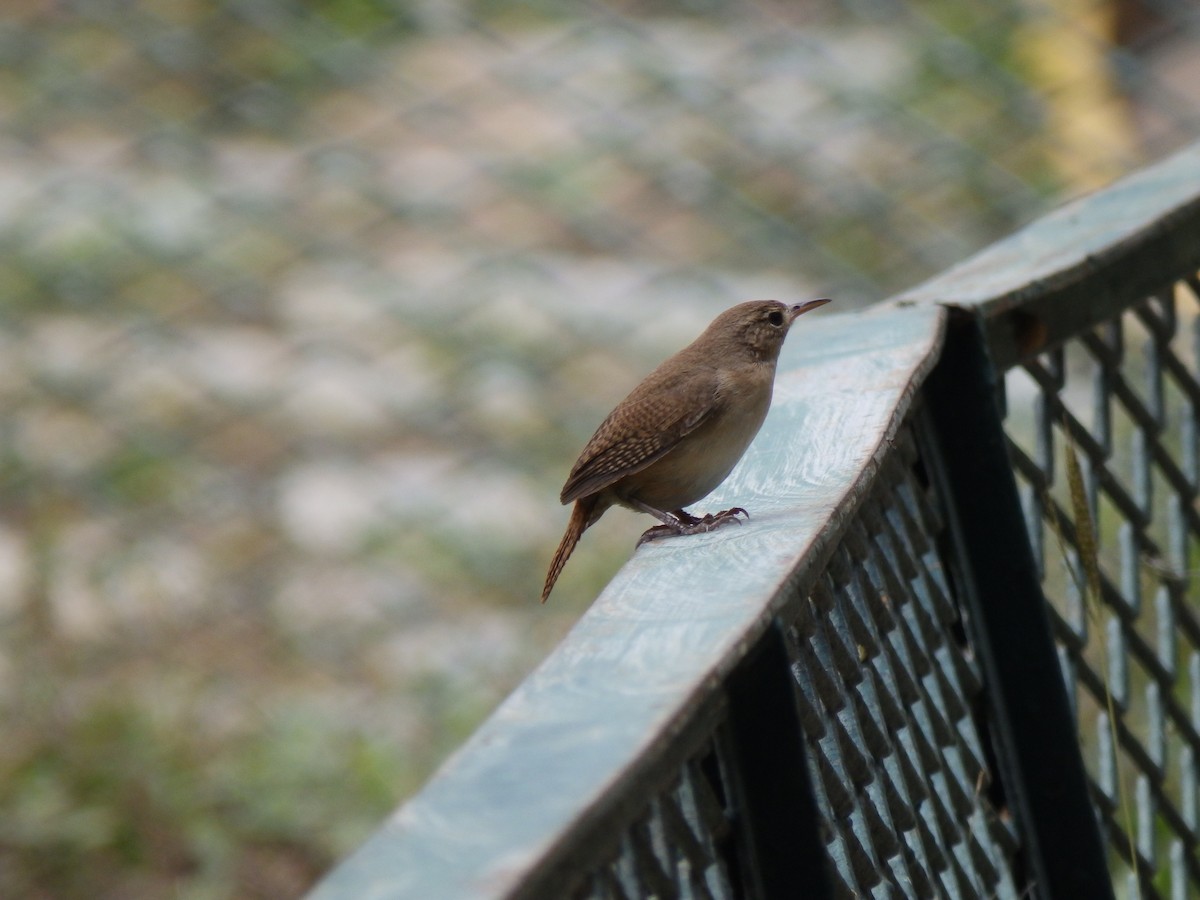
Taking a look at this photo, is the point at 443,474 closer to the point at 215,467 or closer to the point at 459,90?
the point at 215,467

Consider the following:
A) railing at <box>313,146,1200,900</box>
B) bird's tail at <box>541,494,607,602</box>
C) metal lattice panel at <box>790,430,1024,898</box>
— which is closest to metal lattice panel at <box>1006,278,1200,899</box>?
railing at <box>313,146,1200,900</box>

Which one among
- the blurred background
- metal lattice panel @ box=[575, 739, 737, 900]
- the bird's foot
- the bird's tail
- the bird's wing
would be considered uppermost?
metal lattice panel @ box=[575, 739, 737, 900]

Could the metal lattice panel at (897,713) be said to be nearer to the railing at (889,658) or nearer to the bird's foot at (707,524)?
the railing at (889,658)

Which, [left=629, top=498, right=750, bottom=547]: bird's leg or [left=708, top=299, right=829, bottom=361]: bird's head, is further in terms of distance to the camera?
[left=708, top=299, right=829, bottom=361]: bird's head

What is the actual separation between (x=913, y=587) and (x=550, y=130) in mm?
5493

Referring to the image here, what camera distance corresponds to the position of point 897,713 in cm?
170

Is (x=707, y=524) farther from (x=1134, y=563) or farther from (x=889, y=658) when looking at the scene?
(x=1134, y=563)

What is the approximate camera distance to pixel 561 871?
94cm

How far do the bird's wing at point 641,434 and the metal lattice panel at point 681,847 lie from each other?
1386 mm

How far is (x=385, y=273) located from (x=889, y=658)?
4.81m

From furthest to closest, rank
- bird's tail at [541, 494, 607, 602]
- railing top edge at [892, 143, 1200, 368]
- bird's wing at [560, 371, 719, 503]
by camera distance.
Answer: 1. bird's tail at [541, 494, 607, 602]
2. bird's wing at [560, 371, 719, 503]
3. railing top edge at [892, 143, 1200, 368]

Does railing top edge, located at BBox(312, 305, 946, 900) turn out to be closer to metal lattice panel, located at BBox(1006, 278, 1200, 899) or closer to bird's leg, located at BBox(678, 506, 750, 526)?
bird's leg, located at BBox(678, 506, 750, 526)

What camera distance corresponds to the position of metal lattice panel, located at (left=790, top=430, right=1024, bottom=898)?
1.53m

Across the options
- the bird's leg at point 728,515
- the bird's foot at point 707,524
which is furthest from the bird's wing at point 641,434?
the bird's leg at point 728,515
